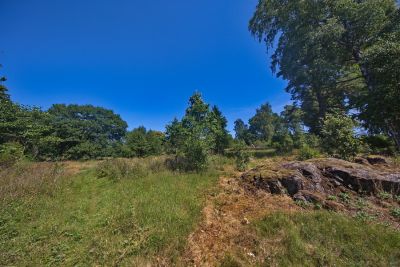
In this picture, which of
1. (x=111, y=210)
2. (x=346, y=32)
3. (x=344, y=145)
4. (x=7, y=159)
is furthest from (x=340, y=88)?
(x=7, y=159)

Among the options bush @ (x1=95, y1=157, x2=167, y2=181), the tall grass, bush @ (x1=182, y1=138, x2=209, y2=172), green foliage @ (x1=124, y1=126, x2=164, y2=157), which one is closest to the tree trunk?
bush @ (x1=182, y1=138, x2=209, y2=172)

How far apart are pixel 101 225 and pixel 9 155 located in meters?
11.9

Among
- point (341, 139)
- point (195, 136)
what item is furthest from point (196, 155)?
point (341, 139)

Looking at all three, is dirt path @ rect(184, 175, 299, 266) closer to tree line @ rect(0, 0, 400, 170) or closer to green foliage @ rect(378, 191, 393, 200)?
green foliage @ rect(378, 191, 393, 200)

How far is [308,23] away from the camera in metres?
17.0

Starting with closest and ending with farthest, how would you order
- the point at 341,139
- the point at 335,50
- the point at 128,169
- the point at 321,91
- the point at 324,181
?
the point at 324,181 < the point at 341,139 < the point at 128,169 < the point at 335,50 < the point at 321,91

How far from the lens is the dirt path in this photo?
3.81m

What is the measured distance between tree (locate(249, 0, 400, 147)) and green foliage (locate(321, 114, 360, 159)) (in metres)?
1.90

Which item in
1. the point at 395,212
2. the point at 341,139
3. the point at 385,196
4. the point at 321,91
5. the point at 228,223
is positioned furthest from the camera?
the point at 321,91

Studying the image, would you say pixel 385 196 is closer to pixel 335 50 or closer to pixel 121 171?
pixel 121 171

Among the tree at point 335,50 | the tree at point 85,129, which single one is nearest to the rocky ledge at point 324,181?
the tree at point 335,50

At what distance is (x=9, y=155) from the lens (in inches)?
483

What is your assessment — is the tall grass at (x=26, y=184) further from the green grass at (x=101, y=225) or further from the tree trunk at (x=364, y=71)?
the tree trunk at (x=364, y=71)

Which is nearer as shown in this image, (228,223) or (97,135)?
(228,223)
